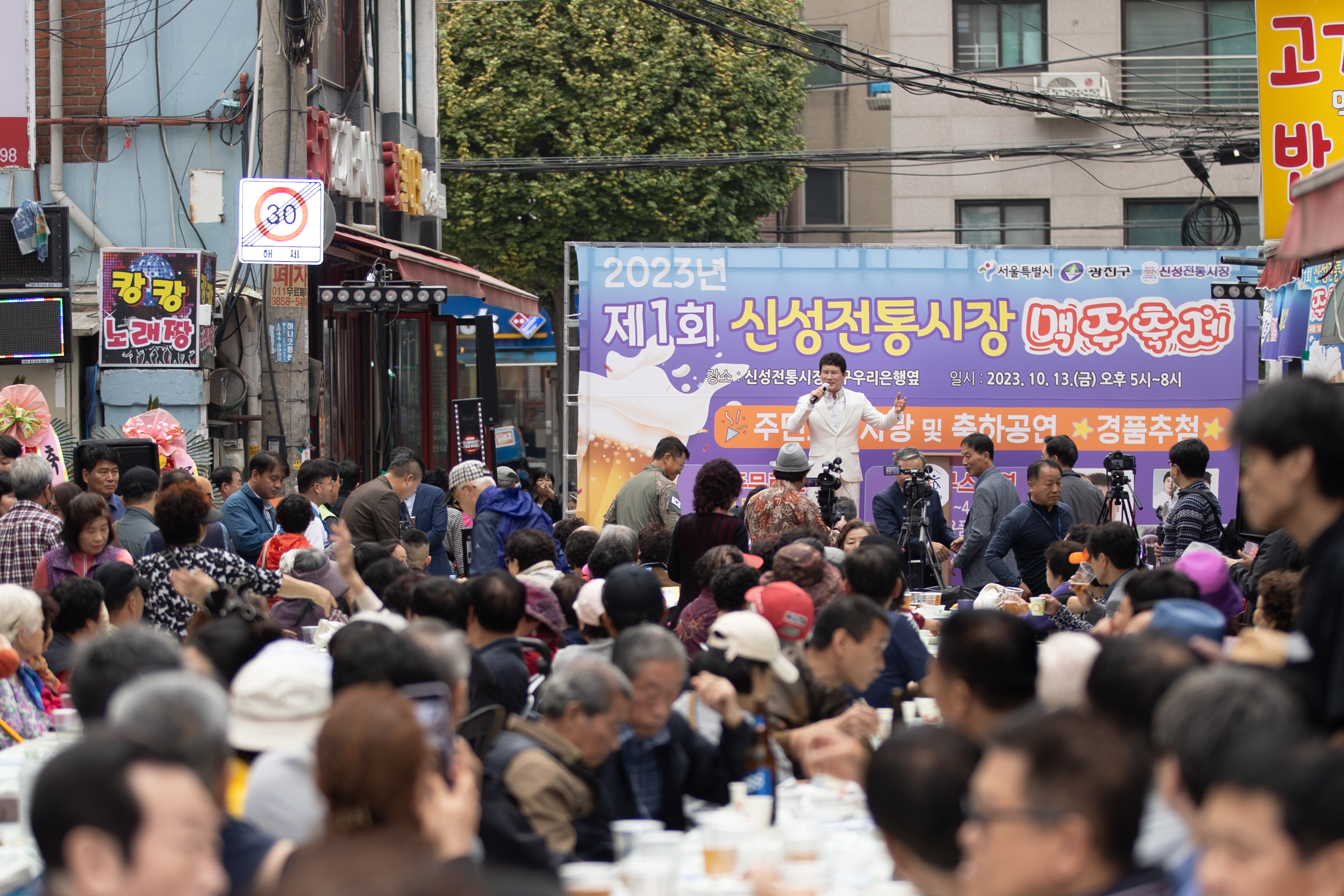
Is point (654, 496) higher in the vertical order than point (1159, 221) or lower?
lower

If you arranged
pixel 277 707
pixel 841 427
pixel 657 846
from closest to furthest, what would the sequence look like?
pixel 657 846
pixel 277 707
pixel 841 427

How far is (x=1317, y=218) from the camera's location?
6.53 metres

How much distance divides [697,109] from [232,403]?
13.1 metres

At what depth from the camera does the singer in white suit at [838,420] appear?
10438mm

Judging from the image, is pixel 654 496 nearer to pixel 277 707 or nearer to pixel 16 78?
pixel 277 707

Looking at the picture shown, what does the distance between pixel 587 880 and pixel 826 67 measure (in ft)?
82.3

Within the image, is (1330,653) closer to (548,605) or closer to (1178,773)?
(1178,773)

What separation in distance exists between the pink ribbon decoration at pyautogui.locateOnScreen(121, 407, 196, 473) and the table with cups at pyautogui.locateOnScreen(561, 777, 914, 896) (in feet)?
23.6

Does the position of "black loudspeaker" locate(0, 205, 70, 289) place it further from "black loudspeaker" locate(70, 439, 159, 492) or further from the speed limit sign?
the speed limit sign

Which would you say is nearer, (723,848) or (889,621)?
(723,848)

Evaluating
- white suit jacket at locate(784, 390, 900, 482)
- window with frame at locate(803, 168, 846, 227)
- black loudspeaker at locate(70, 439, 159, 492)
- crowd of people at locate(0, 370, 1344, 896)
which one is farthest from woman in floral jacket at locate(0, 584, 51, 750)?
window with frame at locate(803, 168, 846, 227)

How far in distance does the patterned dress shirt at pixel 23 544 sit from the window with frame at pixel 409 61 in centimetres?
1022

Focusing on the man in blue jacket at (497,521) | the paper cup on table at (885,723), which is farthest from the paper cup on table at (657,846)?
the man in blue jacket at (497,521)

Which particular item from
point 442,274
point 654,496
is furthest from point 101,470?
point 442,274
